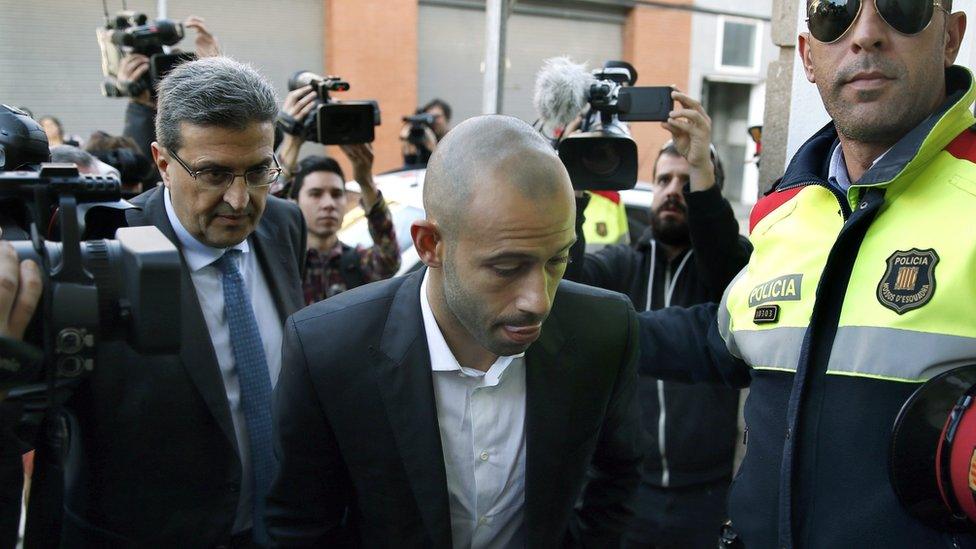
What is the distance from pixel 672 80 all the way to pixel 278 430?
1231cm

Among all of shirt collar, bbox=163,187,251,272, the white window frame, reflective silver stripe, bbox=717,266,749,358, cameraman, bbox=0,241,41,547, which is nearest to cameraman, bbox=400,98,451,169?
shirt collar, bbox=163,187,251,272

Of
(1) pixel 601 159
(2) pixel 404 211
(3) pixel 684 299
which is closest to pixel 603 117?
(1) pixel 601 159

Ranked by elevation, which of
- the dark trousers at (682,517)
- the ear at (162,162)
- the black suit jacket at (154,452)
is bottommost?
the dark trousers at (682,517)

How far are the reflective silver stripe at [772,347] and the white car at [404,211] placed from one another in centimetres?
233

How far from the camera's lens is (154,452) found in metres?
2.04

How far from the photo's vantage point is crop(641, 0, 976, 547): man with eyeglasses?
1.62m

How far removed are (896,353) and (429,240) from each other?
0.93 m

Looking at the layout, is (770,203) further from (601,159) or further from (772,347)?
(601,159)

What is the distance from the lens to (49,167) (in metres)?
1.36

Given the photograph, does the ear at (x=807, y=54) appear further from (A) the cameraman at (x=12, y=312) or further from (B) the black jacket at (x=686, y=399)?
(A) the cameraman at (x=12, y=312)

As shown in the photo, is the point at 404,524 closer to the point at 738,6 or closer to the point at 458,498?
the point at 458,498

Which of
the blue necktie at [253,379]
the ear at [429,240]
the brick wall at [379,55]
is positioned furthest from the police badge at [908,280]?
the brick wall at [379,55]

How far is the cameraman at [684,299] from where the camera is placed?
9.20ft

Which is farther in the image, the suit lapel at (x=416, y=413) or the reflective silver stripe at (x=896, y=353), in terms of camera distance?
the suit lapel at (x=416, y=413)
